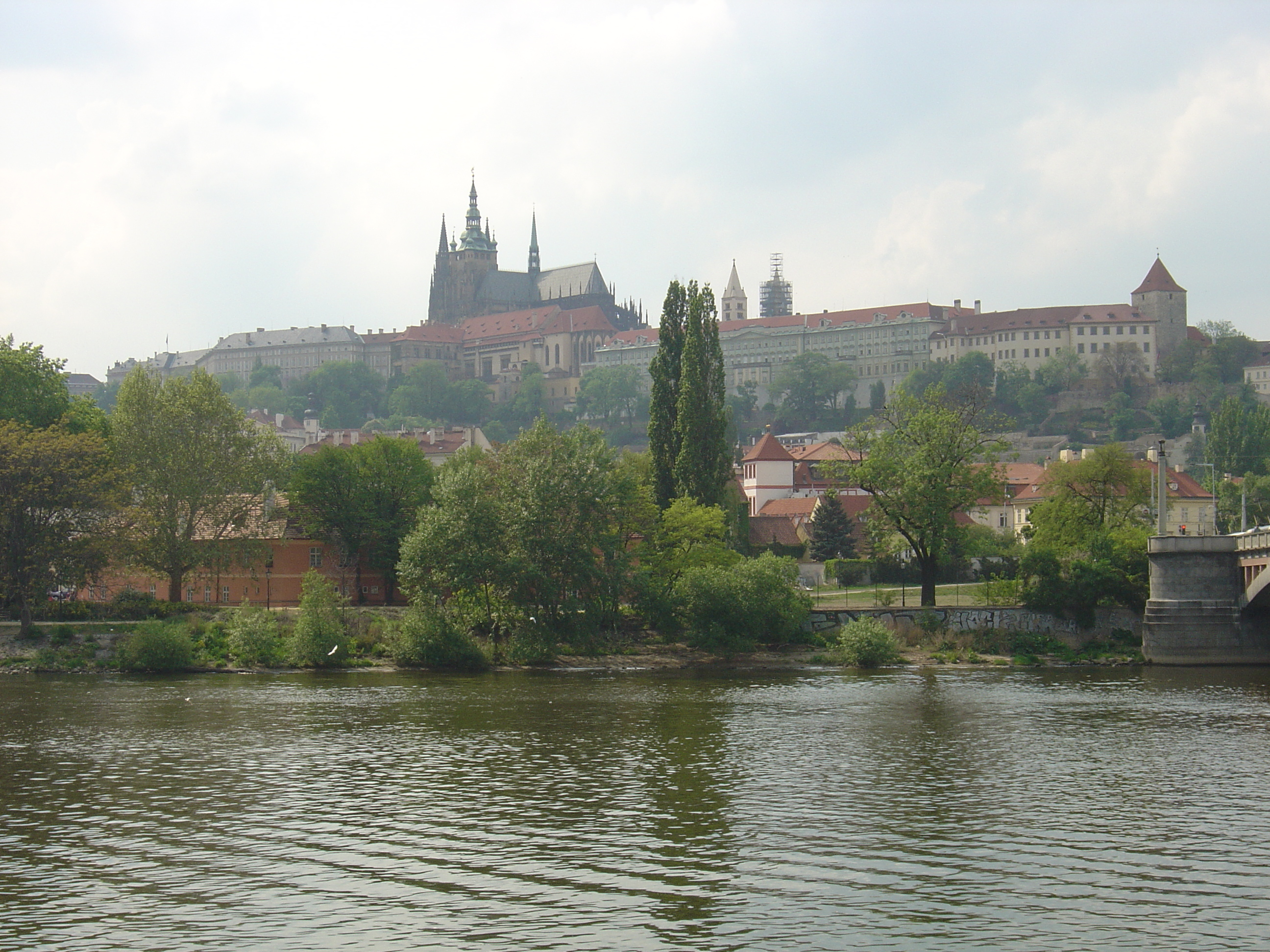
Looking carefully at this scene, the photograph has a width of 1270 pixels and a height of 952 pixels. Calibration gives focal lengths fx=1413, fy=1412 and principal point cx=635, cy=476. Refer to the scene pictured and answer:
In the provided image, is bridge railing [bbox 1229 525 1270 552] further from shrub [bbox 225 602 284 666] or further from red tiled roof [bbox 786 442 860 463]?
red tiled roof [bbox 786 442 860 463]

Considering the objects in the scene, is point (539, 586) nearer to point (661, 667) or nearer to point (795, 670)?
point (661, 667)

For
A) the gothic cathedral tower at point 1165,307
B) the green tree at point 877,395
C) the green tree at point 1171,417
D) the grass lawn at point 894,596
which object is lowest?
the grass lawn at point 894,596

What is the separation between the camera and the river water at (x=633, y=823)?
16.5 meters

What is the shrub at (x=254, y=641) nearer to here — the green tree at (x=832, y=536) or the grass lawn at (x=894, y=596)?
the grass lawn at (x=894, y=596)

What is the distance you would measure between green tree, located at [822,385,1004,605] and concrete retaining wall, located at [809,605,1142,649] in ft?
7.95

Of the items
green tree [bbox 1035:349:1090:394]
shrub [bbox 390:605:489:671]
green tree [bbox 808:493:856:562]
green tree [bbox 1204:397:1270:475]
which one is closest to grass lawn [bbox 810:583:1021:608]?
green tree [bbox 808:493:856:562]

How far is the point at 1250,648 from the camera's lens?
152 ft

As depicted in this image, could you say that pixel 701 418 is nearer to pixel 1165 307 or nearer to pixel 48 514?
pixel 48 514

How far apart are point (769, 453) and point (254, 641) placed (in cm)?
6443

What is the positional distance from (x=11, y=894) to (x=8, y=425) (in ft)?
117

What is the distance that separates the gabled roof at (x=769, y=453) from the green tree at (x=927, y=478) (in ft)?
159

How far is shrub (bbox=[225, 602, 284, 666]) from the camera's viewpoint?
45594mm

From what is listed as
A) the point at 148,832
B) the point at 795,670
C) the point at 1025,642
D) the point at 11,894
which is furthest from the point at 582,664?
the point at 11,894

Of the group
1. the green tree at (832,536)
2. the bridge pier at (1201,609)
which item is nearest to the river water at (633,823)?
the bridge pier at (1201,609)
